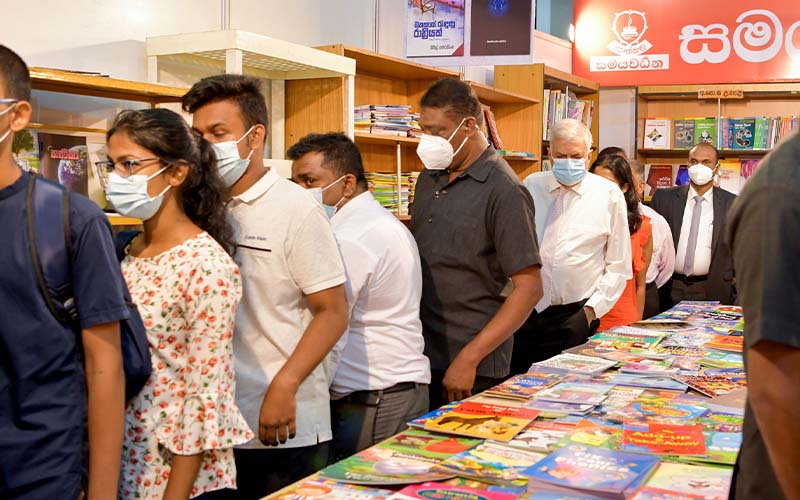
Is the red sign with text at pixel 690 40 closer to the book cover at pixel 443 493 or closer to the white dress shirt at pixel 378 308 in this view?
the white dress shirt at pixel 378 308

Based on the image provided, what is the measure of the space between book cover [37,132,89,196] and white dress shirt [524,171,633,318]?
2049 mm

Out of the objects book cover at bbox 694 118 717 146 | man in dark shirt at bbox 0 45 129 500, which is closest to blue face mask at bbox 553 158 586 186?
man in dark shirt at bbox 0 45 129 500

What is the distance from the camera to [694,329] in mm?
3939

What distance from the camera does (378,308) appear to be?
2.59 meters

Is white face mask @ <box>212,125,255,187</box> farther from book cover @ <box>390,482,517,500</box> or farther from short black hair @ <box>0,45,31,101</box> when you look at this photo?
book cover @ <box>390,482,517,500</box>

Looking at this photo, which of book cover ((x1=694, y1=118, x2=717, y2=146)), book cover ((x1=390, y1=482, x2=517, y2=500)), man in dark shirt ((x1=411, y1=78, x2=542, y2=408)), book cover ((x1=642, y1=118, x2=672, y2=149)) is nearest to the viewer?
book cover ((x1=390, y1=482, x2=517, y2=500))

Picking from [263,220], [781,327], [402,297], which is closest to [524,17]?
[402,297]

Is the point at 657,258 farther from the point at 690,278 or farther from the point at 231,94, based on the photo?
the point at 231,94

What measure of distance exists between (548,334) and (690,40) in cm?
434

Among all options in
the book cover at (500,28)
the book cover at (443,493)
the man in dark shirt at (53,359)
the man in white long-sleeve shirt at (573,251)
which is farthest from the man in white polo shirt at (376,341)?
the book cover at (500,28)

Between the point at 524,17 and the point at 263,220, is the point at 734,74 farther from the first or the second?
the point at 263,220

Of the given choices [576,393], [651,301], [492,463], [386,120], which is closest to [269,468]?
[492,463]

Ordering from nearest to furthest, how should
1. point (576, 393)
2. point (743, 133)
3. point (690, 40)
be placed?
point (576, 393), point (690, 40), point (743, 133)

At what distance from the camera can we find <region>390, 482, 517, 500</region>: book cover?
1.66m
